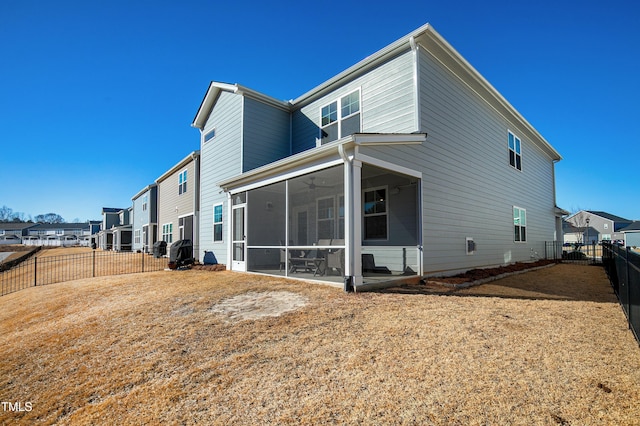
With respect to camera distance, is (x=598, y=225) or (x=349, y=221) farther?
(x=598, y=225)

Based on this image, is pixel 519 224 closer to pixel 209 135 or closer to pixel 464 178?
pixel 464 178

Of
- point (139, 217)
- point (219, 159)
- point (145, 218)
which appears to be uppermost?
point (219, 159)

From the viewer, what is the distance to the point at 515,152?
13.4 metres

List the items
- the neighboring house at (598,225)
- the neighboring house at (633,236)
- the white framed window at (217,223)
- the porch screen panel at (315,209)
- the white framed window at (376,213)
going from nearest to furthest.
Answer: the white framed window at (376,213) → the porch screen panel at (315,209) → the white framed window at (217,223) → the neighboring house at (633,236) → the neighboring house at (598,225)

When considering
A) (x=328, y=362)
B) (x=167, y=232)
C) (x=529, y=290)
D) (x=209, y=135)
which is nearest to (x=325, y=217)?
(x=529, y=290)

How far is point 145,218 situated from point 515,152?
24.4 metres

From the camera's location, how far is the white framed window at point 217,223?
40.7 feet

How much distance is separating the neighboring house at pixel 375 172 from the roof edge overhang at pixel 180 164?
1139 millimetres

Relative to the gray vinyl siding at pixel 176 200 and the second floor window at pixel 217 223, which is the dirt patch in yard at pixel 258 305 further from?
the gray vinyl siding at pixel 176 200

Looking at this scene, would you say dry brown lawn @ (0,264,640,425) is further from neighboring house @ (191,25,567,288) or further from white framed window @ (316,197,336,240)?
white framed window @ (316,197,336,240)

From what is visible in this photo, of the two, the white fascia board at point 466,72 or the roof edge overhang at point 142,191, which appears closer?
the white fascia board at point 466,72

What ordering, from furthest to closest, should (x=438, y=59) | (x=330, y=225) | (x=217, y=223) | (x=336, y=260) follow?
(x=217, y=223) < (x=330, y=225) < (x=438, y=59) < (x=336, y=260)

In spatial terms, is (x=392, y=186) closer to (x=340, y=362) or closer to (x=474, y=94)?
(x=474, y=94)

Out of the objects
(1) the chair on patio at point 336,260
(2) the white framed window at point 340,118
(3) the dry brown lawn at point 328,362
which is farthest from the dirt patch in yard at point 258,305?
(2) the white framed window at point 340,118
